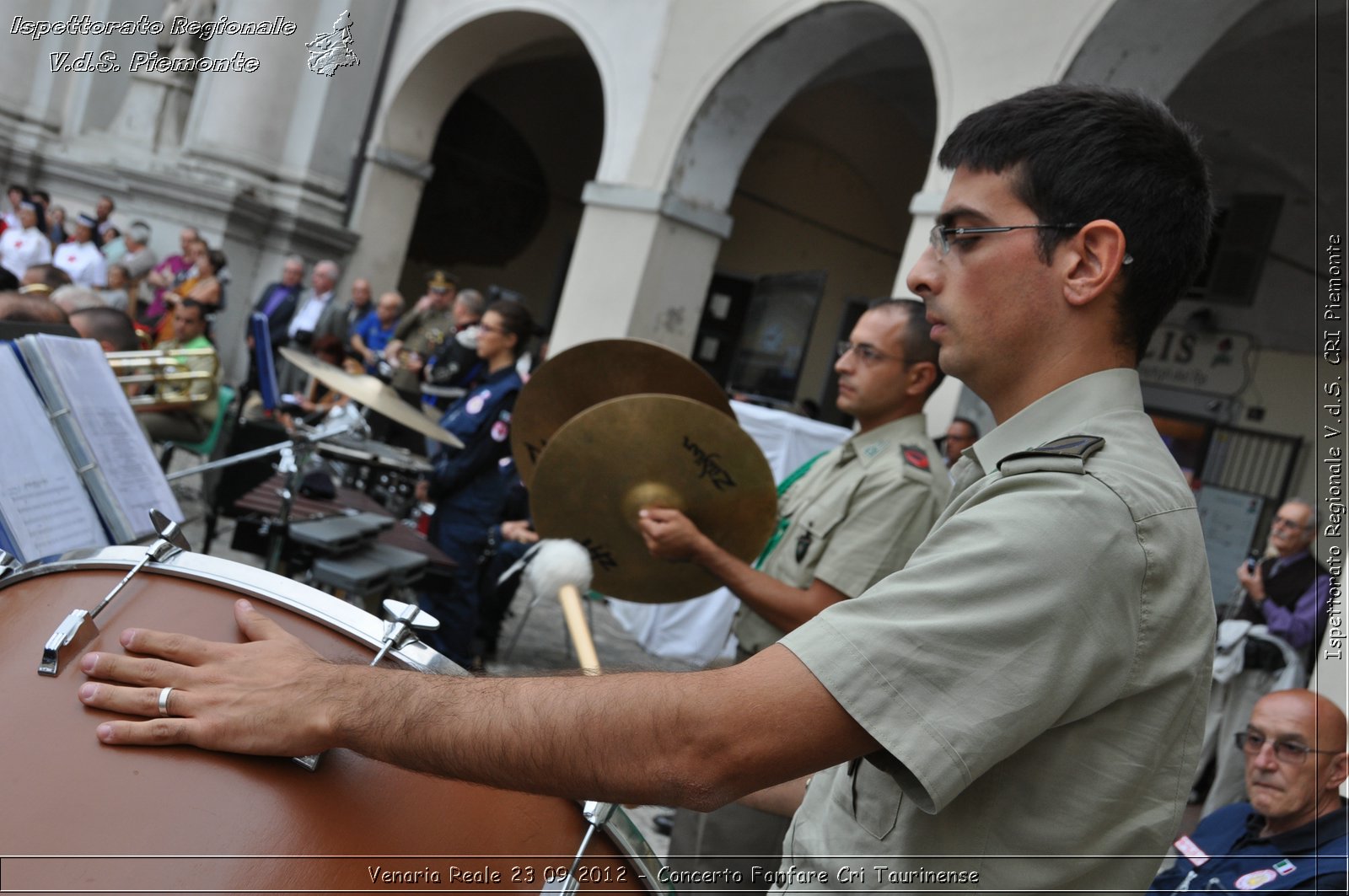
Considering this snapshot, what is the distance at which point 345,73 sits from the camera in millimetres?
11906

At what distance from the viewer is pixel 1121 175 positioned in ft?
3.84

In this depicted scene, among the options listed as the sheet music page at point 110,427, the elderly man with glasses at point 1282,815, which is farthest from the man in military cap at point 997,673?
the elderly man with glasses at point 1282,815

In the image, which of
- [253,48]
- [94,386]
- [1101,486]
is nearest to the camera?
[1101,486]

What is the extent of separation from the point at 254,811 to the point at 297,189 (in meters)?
11.7

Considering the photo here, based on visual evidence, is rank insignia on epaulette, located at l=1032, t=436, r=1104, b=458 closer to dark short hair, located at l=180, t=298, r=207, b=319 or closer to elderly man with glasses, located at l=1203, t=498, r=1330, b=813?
elderly man with glasses, located at l=1203, t=498, r=1330, b=813

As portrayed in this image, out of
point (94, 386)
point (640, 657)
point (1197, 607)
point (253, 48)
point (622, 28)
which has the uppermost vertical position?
point (622, 28)

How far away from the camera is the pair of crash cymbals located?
251 cm

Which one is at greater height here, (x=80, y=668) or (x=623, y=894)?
(x=80, y=668)

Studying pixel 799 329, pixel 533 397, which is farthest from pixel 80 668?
pixel 799 329

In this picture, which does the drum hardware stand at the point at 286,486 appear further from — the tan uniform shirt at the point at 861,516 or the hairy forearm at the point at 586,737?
the hairy forearm at the point at 586,737

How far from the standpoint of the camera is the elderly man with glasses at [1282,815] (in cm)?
265

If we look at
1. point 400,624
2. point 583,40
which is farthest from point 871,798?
point 583,40

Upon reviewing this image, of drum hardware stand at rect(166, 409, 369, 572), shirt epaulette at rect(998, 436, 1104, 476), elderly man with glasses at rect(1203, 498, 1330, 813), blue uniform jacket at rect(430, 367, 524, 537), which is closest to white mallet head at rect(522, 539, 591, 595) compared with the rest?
shirt epaulette at rect(998, 436, 1104, 476)

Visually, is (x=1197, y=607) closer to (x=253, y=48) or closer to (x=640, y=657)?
(x=640, y=657)
